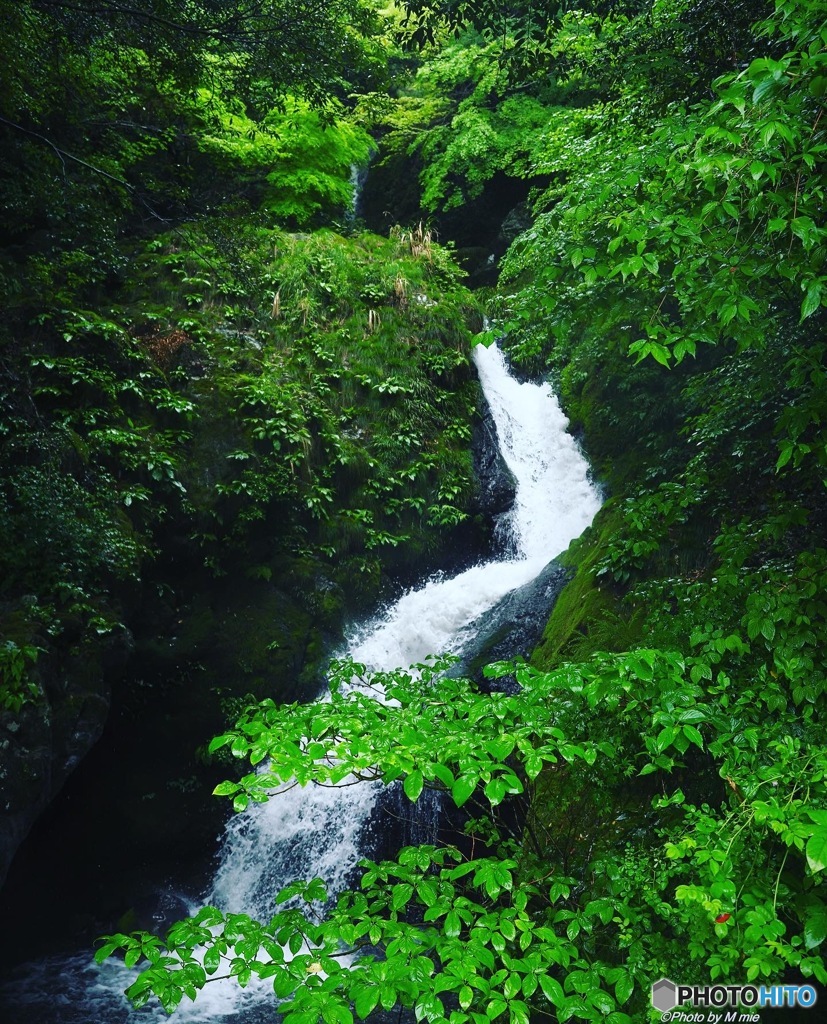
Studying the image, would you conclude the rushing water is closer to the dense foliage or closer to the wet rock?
the wet rock

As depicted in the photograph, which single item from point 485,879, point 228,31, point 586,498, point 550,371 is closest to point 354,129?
point 550,371

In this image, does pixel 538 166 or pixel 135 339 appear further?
pixel 135 339

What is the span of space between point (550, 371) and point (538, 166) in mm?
6438

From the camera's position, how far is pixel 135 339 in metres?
8.09

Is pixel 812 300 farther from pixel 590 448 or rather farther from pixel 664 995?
pixel 590 448

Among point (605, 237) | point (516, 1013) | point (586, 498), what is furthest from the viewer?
point (586, 498)

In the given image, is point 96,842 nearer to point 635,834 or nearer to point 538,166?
Result: point 635,834

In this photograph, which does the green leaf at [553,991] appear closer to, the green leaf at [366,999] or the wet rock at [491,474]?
the green leaf at [366,999]

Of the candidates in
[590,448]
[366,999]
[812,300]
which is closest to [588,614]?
[812,300]

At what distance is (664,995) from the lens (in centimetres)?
219

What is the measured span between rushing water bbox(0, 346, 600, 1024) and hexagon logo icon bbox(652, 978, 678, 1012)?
133cm

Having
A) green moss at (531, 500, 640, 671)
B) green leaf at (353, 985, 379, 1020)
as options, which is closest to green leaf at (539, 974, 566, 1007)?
green leaf at (353, 985, 379, 1020)

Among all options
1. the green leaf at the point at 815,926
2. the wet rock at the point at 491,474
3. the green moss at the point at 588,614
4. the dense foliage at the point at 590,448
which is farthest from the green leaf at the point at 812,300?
the wet rock at the point at 491,474

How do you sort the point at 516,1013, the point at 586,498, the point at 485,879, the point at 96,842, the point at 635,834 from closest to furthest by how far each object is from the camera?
1. the point at 516,1013
2. the point at 485,879
3. the point at 635,834
4. the point at 96,842
5. the point at 586,498
